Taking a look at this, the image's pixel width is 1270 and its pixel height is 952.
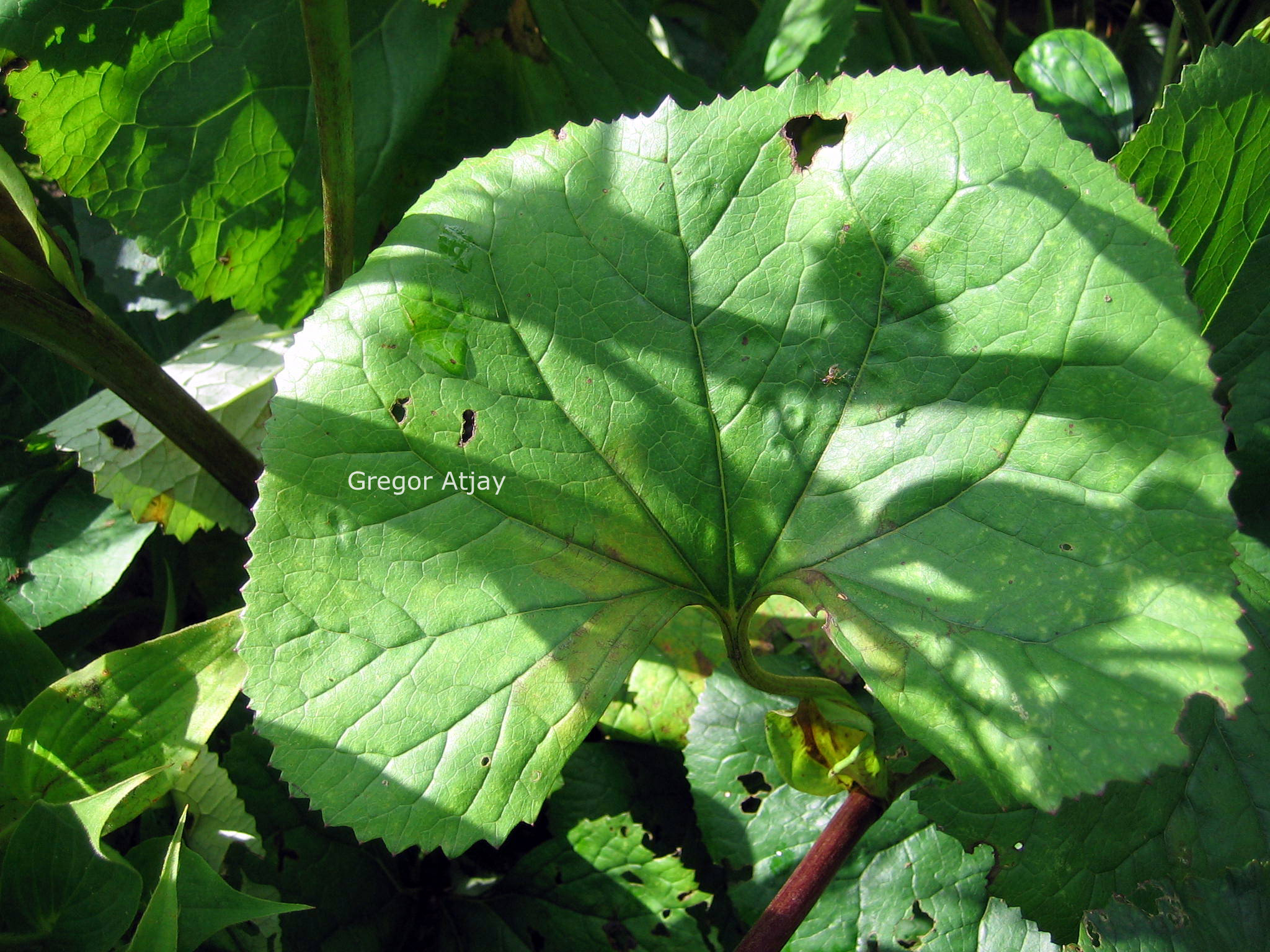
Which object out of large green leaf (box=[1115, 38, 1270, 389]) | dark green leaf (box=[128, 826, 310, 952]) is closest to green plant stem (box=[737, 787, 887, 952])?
dark green leaf (box=[128, 826, 310, 952])

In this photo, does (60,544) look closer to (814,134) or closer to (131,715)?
(131,715)

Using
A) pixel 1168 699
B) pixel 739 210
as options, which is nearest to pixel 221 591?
pixel 739 210

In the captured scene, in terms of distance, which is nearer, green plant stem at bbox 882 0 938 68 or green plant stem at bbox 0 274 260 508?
green plant stem at bbox 0 274 260 508

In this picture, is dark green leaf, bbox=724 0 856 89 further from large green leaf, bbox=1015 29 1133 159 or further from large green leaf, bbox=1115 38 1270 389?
large green leaf, bbox=1115 38 1270 389

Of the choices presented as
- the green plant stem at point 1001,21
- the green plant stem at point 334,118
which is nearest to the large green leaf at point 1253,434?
the green plant stem at point 1001,21

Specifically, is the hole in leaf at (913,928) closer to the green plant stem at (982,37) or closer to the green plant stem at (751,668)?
the green plant stem at (751,668)

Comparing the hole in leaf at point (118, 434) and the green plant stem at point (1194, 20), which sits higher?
the green plant stem at point (1194, 20)
